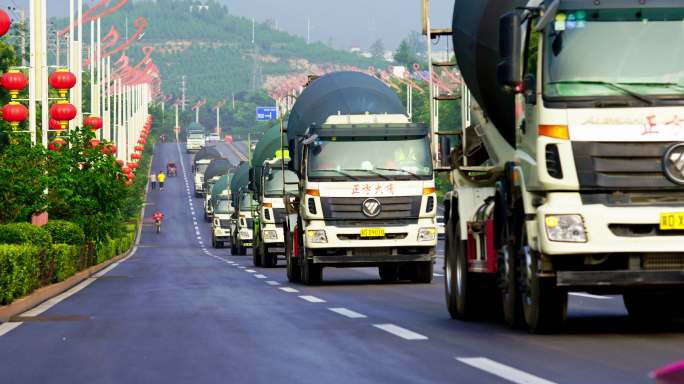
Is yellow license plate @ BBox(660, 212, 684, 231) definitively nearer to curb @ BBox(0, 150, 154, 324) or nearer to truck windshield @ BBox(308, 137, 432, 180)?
curb @ BBox(0, 150, 154, 324)

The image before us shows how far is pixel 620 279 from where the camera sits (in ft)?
42.5

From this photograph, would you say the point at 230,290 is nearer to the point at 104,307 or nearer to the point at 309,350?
the point at 104,307

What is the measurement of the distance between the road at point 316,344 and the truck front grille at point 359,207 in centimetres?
375

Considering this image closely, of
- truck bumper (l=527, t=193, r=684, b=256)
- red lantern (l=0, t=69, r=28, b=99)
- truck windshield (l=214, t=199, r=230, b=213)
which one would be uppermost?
red lantern (l=0, t=69, r=28, b=99)

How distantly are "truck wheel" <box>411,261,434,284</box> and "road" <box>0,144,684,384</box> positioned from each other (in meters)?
4.55

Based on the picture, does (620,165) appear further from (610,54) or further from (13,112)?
(13,112)

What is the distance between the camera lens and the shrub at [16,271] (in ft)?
64.9

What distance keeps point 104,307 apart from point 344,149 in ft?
21.9

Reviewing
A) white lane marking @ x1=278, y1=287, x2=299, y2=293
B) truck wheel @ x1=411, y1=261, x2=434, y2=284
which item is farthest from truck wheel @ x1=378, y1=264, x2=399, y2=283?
white lane marking @ x1=278, y1=287, x2=299, y2=293

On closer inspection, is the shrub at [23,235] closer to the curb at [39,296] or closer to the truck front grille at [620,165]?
the curb at [39,296]

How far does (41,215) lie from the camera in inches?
1563

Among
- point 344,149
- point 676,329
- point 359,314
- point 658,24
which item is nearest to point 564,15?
point 658,24

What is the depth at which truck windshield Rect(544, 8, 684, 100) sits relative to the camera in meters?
13.1

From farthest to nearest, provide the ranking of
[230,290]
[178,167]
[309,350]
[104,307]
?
[178,167] → [230,290] → [104,307] → [309,350]
